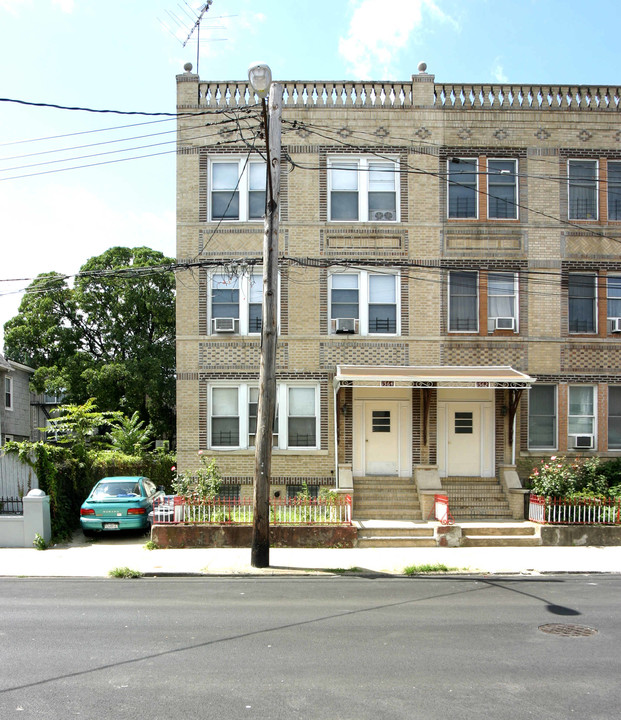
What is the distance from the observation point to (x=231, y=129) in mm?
18375

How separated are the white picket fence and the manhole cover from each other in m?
11.8

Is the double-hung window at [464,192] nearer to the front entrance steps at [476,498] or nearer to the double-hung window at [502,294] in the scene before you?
the double-hung window at [502,294]

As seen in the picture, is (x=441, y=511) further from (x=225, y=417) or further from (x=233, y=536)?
(x=225, y=417)

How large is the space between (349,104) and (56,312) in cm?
2034

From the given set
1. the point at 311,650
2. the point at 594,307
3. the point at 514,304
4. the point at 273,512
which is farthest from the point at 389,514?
the point at 311,650

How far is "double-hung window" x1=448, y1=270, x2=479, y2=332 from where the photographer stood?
18.5 m

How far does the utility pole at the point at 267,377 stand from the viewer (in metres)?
12.4

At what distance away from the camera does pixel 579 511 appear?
1488cm

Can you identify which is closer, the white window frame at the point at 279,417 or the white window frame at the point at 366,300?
the white window frame at the point at 279,417

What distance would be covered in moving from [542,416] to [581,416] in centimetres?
105

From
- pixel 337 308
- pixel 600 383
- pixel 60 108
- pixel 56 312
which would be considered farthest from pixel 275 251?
pixel 56 312

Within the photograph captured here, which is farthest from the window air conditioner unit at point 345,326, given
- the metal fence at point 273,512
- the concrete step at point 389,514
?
the metal fence at point 273,512

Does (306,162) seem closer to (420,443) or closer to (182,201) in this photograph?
(182,201)

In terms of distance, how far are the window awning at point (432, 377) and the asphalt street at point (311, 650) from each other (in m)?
5.95
